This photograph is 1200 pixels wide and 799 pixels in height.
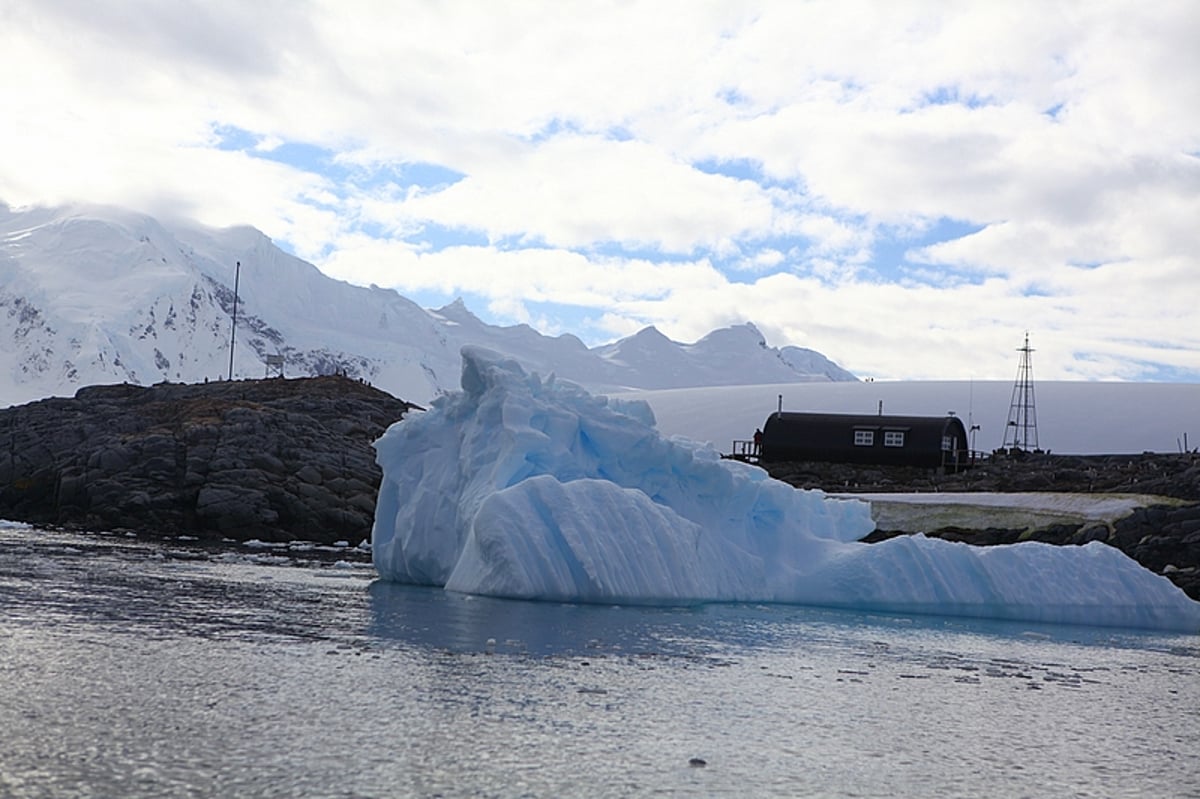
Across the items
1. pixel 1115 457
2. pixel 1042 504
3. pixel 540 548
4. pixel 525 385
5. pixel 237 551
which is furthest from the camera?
pixel 1115 457

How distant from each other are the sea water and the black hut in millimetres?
28815

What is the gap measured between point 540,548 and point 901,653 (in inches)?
180

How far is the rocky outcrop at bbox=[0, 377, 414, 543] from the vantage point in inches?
1196

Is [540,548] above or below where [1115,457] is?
below

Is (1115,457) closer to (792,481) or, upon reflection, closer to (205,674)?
(792,481)

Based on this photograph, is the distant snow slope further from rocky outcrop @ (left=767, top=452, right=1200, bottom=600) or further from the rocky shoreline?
the rocky shoreline

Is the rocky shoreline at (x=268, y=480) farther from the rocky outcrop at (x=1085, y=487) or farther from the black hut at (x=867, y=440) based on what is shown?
the black hut at (x=867, y=440)

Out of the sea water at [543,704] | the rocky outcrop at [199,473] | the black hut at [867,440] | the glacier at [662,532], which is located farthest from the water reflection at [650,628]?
the black hut at [867,440]

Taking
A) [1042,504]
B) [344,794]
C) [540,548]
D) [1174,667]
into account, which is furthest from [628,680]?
[1042,504]

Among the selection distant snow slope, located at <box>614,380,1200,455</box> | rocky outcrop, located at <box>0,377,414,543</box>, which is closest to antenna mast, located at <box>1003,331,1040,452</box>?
distant snow slope, located at <box>614,380,1200,455</box>

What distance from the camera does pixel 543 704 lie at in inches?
326

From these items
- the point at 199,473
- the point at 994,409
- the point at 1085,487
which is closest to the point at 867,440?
the point at 1085,487

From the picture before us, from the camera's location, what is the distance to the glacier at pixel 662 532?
15602mm

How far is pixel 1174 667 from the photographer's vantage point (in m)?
12.8
